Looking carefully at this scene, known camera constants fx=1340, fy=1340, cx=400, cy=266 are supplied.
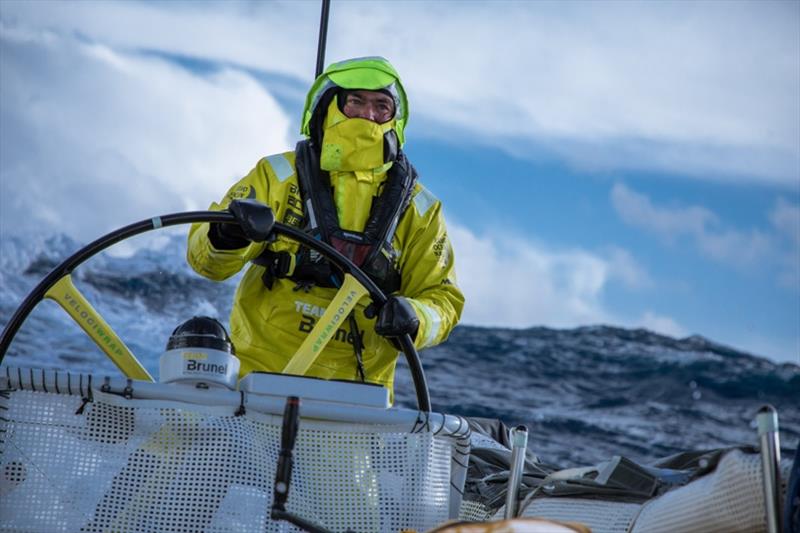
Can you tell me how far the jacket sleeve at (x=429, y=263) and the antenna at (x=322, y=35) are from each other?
2.93ft

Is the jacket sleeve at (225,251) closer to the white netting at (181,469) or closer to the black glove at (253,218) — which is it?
the black glove at (253,218)

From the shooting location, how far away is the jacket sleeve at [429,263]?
4.46 meters

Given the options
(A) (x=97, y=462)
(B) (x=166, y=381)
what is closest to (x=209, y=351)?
(B) (x=166, y=381)

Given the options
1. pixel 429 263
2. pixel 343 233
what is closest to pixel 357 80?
pixel 343 233

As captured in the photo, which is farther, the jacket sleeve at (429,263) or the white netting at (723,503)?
the jacket sleeve at (429,263)

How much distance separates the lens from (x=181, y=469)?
3.17 m

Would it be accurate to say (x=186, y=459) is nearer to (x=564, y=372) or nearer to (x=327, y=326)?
(x=327, y=326)

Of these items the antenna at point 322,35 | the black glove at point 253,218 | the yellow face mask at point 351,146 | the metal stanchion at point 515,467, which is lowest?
the metal stanchion at point 515,467

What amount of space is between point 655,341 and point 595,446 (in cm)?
1407

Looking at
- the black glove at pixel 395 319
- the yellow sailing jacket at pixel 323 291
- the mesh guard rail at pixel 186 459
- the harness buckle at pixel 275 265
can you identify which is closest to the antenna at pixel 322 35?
the yellow sailing jacket at pixel 323 291

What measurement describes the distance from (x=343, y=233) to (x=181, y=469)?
4.38ft

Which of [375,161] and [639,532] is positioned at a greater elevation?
[375,161]

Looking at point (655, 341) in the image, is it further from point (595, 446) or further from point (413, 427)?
point (413, 427)

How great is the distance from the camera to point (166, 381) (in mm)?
3256
